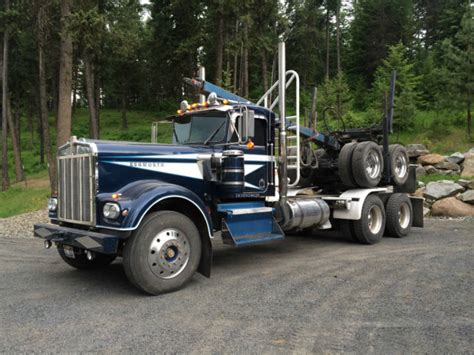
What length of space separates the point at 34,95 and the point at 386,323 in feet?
119

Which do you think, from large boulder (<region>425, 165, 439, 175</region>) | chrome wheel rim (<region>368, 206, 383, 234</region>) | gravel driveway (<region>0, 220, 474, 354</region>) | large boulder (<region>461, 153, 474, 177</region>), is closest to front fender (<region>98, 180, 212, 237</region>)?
gravel driveway (<region>0, 220, 474, 354</region>)

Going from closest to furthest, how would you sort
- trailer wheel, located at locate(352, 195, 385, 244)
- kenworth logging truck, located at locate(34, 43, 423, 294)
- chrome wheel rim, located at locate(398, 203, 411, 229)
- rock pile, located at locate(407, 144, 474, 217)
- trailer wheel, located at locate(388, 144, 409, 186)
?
1. kenworth logging truck, located at locate(34, 43, 423, 294)
2. trailer wheel, located at locate(352, 195, 385, 244)
3. trailer wheel, located at locate(388, 144, 409, 186)
4. chrome wheel rim, located at locate(398, 203, 411, 229)
5. rock pile, located at locate(407, 144, 474, 217)

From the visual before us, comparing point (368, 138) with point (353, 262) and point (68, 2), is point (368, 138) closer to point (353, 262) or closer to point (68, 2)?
point (353, 262)

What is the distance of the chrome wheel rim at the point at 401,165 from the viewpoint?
33.3 ft

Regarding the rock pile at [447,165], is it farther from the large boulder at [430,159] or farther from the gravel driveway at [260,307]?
the gravel driveway at [260,307]

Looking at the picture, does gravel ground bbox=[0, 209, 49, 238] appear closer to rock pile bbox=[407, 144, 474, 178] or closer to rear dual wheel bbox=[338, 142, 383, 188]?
rear dual wheel bbox=[338, 142, 383, 188]

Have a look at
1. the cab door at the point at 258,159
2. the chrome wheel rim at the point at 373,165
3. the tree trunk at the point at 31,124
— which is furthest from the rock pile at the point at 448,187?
the tree trunk at the point at 31,124

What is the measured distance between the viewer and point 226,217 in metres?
6.50

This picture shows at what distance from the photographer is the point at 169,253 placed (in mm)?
5496

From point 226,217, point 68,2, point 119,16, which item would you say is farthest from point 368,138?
point 119,16

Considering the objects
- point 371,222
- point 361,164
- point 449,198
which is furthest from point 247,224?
point 449,198

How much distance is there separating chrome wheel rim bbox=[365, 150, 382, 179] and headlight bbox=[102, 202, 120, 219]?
228 inches

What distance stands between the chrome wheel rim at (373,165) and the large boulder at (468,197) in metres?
5.56

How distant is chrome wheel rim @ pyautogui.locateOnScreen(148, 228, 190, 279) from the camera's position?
5328 millimetres
